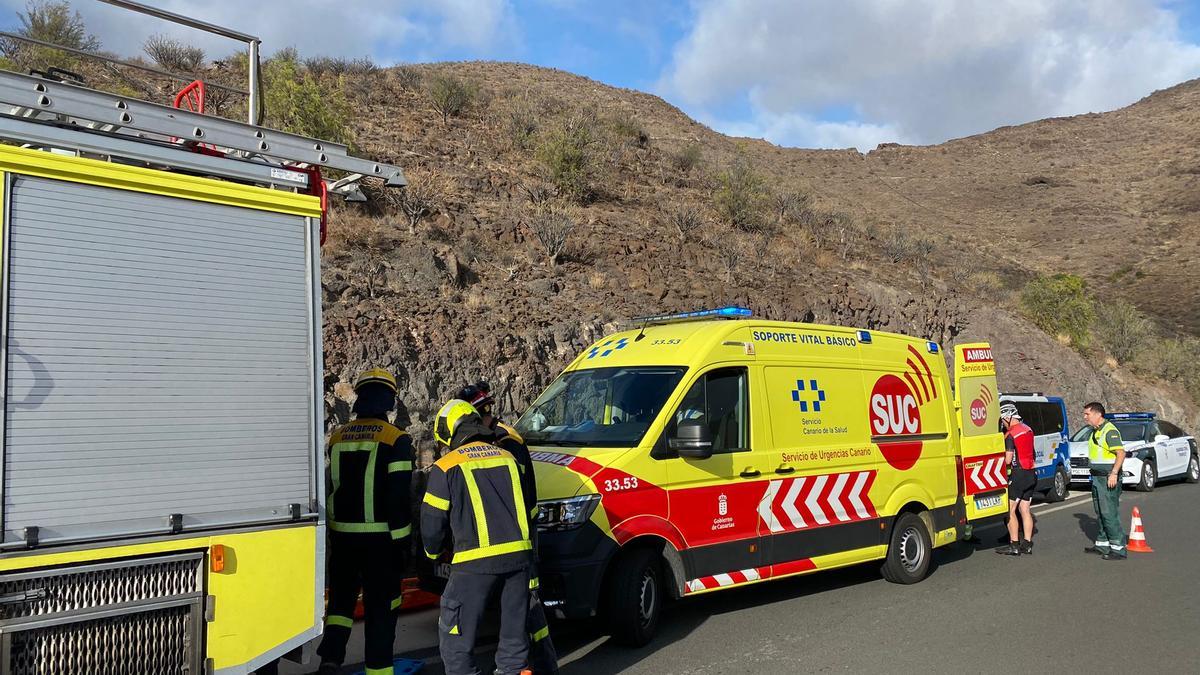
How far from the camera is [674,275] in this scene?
61.5 ft

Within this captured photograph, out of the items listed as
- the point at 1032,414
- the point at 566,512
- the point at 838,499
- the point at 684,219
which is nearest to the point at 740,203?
Result: the point at 684,219

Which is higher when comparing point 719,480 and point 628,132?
point 628,132

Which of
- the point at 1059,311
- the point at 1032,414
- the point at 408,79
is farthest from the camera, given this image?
the point at 1059,311

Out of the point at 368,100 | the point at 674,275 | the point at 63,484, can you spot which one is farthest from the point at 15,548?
the point at 368,100

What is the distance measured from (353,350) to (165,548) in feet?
26.1

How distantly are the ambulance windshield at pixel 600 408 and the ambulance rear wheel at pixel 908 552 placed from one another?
125 inches

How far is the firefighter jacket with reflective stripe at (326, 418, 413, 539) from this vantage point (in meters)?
5.23

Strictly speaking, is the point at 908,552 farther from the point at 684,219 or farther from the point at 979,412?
the point at 684,219

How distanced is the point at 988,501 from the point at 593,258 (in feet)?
33.9

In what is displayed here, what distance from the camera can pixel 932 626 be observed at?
6988mm

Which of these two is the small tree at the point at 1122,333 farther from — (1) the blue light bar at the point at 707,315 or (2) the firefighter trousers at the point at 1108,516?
(1) the blue light bar at the point at 707,315

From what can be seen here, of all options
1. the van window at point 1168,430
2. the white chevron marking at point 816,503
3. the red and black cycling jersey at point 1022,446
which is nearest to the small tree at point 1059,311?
the van window at point 1168,430

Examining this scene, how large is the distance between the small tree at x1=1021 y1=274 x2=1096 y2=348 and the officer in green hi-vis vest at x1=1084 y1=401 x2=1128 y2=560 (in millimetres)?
20879

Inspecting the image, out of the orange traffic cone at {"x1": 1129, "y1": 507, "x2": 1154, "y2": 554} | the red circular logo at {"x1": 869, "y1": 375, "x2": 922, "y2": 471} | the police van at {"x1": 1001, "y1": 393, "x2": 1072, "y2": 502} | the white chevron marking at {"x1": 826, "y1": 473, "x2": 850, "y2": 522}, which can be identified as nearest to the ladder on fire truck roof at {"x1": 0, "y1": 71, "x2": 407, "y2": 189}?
the white chevron marking at {"x1": 826, "y1": 473, "x2": 850, "y2": 522}
